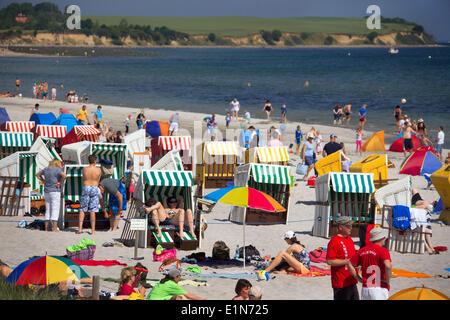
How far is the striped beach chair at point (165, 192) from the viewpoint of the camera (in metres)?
12.9

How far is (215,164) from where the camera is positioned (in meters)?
19.2

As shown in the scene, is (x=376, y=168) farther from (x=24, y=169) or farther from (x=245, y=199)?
(x=24, y=169)

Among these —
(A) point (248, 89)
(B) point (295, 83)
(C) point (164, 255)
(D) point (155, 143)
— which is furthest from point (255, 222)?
(B) point (295, 83)

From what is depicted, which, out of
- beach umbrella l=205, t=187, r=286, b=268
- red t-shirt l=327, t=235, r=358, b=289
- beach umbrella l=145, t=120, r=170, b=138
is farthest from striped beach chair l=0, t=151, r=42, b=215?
beach umbrella l=145, t=120, r=170, b=138

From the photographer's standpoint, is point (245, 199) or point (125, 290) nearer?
point (125, 290)

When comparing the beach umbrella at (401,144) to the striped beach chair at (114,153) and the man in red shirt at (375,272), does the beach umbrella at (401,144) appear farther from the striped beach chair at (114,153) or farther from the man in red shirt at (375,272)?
the man in red shirt at (375,272)

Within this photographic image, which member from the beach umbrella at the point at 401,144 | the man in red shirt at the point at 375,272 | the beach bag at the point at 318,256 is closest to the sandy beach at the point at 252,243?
the beach bag at the point at 318,256

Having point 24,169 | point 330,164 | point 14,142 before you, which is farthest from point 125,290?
point 14,142

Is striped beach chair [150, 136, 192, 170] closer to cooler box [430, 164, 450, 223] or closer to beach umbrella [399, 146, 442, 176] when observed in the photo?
beach umbrella [399, 146, 442, 176]

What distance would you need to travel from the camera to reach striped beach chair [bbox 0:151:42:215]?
15.2m

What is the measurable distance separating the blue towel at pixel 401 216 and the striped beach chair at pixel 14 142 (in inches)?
426

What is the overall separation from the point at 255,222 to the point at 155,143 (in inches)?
261

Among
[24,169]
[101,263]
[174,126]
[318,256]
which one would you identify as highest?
[174,126]

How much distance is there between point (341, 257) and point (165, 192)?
6.42m
